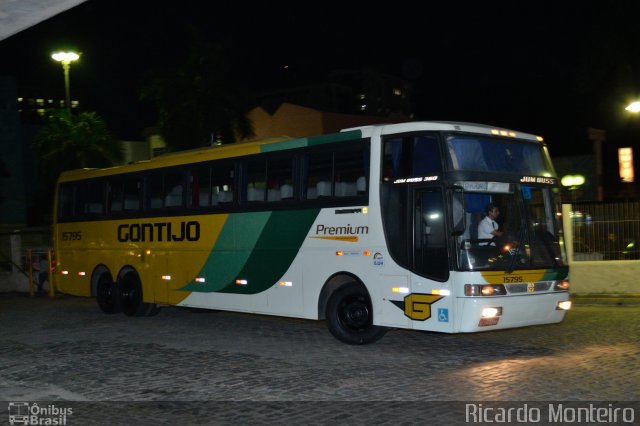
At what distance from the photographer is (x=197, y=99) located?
2803cm

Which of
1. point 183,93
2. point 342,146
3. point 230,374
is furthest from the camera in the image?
point 183,93

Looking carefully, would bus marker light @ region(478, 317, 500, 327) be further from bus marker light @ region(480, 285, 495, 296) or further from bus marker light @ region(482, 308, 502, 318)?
bus marker light @ region(480, 285, 495, 296)

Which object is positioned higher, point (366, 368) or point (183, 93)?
point (183, 93)

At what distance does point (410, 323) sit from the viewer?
10.7 meters

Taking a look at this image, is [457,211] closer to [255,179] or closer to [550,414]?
[550,414]

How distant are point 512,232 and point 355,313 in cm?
278

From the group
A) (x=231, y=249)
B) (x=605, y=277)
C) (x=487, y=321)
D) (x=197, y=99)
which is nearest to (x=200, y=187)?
(x=231, y=249)

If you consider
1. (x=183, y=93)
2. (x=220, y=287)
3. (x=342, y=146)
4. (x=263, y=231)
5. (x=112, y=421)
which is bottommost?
(x=112, y=421)

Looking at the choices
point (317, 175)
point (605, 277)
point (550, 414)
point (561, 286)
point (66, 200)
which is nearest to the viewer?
point (550, 414)

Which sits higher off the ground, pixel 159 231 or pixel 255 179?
pixel 255 179

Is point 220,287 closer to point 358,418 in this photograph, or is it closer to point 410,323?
point 410,323

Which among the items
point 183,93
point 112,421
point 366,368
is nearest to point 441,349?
point 366,368

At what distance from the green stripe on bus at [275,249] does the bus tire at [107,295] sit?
14.7ft

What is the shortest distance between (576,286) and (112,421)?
46.3ft
